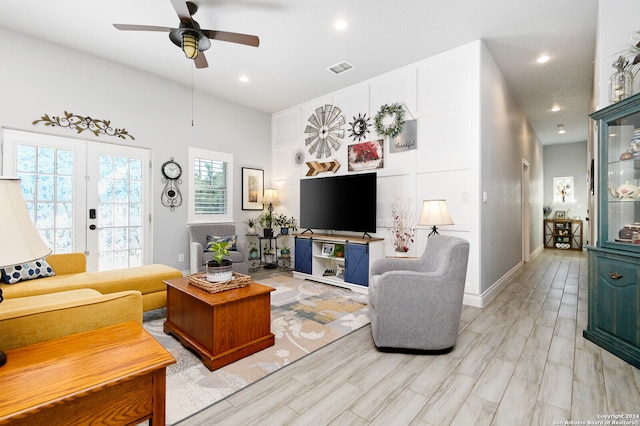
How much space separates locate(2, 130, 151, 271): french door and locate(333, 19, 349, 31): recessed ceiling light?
323 centimetres

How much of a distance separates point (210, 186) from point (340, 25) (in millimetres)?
3298

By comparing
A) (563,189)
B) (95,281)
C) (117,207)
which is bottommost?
(95,281)

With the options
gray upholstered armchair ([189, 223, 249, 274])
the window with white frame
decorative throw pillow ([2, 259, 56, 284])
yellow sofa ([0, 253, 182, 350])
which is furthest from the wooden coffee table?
the window with white frame

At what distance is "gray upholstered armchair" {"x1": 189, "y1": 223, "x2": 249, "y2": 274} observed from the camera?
4465mm

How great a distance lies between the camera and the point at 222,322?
2195 mm

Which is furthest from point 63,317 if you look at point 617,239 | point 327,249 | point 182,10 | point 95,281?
point 617,239

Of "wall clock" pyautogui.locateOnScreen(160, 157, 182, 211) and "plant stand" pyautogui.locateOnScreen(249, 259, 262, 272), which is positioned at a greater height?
"wall clock" pyautogui.locateOnScreen(160, 157, 182, 211)

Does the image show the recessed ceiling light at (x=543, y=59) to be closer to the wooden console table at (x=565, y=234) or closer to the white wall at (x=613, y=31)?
the white wall at (x=613, y=31)

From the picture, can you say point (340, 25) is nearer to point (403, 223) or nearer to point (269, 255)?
point (403, 223)

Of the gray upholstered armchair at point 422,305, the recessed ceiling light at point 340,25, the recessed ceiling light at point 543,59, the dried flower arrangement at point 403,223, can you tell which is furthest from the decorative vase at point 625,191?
the recessed ceiling light at point 340,25

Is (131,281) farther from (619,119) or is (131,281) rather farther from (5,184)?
(619,119)

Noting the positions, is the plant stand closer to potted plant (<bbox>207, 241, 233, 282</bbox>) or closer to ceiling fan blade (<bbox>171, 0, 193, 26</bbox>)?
potted plant (<bbox>207, 241, 233, 282</bbox>)

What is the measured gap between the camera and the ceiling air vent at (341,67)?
414 centimetres

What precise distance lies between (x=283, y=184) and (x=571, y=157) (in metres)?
8.29
